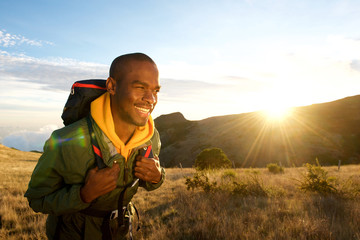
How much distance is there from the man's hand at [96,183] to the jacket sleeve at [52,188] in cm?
5

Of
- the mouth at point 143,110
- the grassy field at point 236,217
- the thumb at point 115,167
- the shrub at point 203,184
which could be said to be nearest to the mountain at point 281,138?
the shrub at point 203,184

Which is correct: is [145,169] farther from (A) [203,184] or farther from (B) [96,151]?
(A) [203,184]

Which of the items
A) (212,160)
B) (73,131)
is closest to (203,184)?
(73,131)

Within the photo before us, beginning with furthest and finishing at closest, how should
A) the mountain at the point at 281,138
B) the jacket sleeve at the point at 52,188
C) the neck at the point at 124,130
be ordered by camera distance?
the mountain at the point at 281,138, the neck at the point at 124,130, the jacket sleeve at the point at 52,188

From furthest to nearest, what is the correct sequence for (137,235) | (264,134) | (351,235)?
(264,134) < (137,235) < (351,235)

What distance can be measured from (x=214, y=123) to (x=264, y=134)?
68.3ft

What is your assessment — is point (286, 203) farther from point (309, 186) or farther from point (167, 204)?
point (167, 204)

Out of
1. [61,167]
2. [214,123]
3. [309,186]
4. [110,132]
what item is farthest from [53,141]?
[214,123]

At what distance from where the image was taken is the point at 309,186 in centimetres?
683

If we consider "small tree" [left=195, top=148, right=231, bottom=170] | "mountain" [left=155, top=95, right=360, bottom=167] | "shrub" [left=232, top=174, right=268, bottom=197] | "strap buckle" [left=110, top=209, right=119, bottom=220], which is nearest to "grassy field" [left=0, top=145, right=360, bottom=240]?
"shrub" [left=232, top=174, right=268, bottom=197]

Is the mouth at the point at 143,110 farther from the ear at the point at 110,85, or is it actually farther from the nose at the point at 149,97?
the ear at the point at 110,85

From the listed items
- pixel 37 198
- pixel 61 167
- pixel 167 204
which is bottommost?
pixel 167 204

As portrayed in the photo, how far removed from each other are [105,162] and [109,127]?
10.6 inches

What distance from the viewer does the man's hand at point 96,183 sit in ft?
4.95
